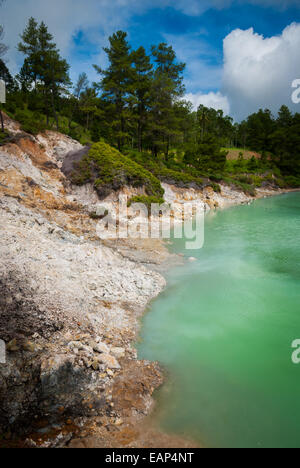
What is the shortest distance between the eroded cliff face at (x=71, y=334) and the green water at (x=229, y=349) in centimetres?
55

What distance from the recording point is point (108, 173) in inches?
778

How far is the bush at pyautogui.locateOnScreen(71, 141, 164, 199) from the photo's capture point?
1936cm

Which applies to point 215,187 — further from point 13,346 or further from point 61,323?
point 13,346

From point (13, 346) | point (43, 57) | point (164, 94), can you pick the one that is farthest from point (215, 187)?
point (13, 346)

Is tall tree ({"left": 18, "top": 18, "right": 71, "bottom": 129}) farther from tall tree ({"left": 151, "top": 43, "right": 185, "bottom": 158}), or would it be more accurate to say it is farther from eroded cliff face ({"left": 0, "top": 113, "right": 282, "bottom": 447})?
eroded cliff face ({"left": 0, "top": 113, "right": 282, "bottom": 447})

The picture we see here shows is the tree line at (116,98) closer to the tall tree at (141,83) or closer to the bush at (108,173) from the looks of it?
the tall tree at (141,83)

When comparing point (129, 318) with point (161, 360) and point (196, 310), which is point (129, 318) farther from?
point (196, 310)

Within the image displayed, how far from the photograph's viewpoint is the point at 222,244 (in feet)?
49.7

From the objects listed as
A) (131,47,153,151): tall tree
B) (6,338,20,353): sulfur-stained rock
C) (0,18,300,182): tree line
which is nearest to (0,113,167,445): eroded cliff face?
(6,338,20,353): sulfur-stained rock

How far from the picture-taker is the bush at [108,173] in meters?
19.4

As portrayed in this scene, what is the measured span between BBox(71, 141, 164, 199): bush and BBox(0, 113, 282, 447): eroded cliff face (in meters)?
6.72

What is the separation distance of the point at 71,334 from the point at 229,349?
13.6ft

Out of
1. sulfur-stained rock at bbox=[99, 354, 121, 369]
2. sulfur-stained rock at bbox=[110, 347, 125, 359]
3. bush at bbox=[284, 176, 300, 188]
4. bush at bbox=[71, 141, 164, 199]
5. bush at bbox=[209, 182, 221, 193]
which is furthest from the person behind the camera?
bush at bbox=[284, 176, 300, 188]

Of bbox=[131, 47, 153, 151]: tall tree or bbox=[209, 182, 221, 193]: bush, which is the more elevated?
bbox=[131, 47, 153, 151]: tall tree
